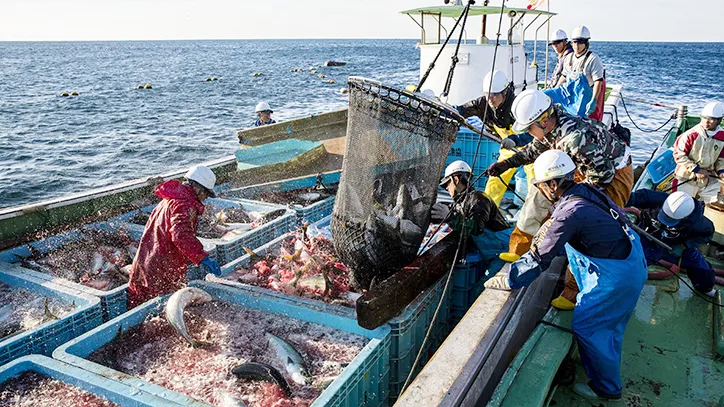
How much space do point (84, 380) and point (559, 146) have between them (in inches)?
166

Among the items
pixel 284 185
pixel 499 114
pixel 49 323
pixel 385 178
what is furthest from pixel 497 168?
pixel 49 323

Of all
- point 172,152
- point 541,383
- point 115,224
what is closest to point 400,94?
point 541,383

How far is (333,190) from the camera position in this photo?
7.24 m

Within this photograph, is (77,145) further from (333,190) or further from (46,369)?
(46,369)

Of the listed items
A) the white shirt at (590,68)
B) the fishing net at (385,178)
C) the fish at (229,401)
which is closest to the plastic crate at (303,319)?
the fish at (229,401)

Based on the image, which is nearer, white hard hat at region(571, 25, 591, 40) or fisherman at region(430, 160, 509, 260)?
fisherman at region(430, 160, 509, 260)

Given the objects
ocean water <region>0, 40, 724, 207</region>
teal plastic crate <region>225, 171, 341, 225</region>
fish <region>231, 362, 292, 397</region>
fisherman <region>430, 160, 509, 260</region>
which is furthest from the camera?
ocean water <region>0, 40, 724, 207</region>

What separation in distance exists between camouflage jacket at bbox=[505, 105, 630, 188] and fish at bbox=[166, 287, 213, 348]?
3.44 m

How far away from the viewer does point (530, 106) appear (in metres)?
4.38

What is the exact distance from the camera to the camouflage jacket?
449 centimetres

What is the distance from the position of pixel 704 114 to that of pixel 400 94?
5.45 m

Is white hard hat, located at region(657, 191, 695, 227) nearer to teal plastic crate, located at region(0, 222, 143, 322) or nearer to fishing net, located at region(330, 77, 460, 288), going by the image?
fishing net, located at region(330, 77, 460, 288)

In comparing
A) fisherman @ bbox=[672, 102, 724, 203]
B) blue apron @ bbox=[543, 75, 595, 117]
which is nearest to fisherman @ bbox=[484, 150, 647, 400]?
blue apron @ bbox=[543, 75, 595, 117]

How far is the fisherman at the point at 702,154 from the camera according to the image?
692 centimetres
